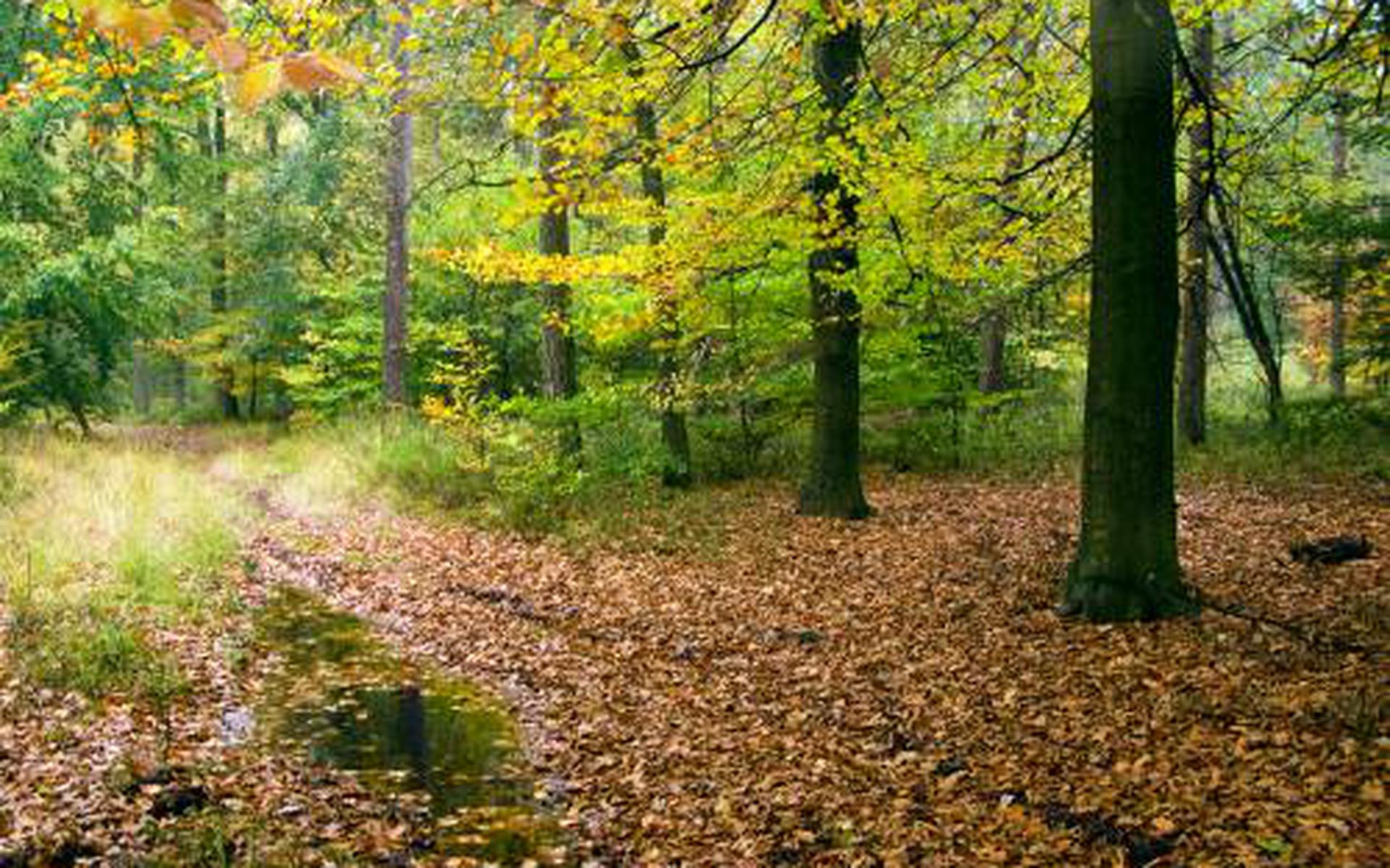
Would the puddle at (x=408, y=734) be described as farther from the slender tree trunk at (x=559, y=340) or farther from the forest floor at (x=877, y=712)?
the slender tree trunk at (x=559, y=340)

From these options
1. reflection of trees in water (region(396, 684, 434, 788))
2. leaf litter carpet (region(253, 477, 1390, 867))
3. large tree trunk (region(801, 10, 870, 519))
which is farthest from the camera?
large tree trunk (region(801, 10, 870, 519))

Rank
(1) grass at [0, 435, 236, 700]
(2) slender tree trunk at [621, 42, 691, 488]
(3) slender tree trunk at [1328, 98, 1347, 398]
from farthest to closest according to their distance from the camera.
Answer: (3) slender tree trunk at [1328, 98, 1347, 398], (2) slender tree trunk at [621, 42, 691, 488], (1) grass at [0, 435, 236, 700]

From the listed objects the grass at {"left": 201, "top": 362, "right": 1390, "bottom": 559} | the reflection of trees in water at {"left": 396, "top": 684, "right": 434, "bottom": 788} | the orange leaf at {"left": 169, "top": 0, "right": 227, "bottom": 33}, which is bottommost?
the reflection of trees in water at {"left": 396, "top": 684, "right": 434, "bottom": 788}

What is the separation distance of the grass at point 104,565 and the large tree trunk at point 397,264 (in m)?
5.28

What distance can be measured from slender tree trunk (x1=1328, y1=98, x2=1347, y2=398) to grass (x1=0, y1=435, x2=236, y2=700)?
13.4 meters

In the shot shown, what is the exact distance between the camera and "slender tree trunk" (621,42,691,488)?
13.2 metres

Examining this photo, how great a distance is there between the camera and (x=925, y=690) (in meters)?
7.05

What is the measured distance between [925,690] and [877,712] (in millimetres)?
422

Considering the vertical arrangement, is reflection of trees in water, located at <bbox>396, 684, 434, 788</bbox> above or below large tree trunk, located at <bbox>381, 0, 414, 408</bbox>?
below

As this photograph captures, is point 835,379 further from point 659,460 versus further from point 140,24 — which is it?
point 140,24

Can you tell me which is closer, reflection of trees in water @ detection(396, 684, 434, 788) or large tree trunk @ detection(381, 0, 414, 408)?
reflection of trees in water @ detection(396, 684, 434, 788)

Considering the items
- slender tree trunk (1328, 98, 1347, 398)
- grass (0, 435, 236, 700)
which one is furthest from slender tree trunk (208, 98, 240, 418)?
slender tree trunk (1328, 98, 1347, 398)

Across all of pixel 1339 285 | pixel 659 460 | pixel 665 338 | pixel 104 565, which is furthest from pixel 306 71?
pixel 1339 285

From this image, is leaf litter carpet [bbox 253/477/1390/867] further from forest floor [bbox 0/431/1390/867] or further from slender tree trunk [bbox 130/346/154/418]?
slender tree trunk [bbox 130/346/154/418]
